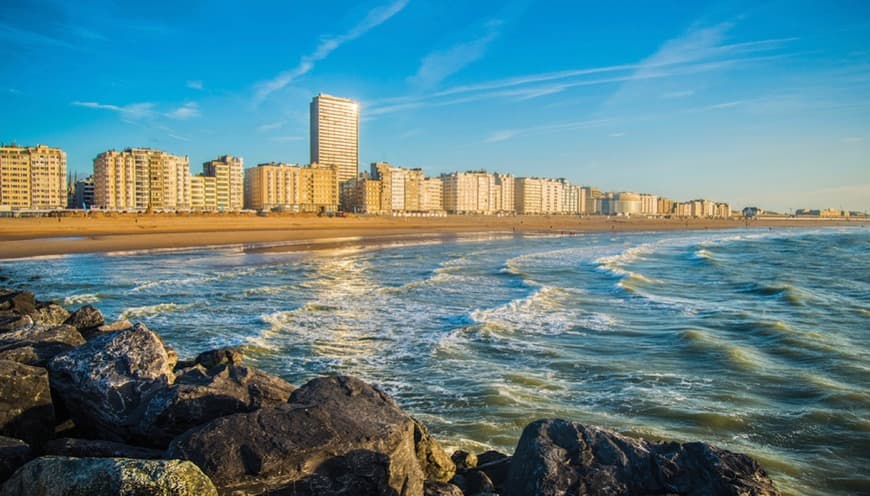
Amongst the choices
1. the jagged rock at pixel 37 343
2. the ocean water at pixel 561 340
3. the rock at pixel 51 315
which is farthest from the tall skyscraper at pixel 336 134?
the jagged rock at pixel 37 343

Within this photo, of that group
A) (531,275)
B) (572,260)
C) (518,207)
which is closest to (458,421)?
(531,275)

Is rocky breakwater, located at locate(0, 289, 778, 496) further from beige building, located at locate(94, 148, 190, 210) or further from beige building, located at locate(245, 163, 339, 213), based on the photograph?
beige building, located at locate(245, 163, 339, 213)

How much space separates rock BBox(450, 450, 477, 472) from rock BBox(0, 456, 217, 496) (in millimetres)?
2581

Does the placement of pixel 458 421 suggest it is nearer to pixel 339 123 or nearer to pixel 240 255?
pixel 240 255

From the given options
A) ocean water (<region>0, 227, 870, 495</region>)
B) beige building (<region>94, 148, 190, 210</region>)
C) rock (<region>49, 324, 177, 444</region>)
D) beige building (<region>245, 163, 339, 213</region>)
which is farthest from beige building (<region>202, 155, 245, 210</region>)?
rock (<region>49, 324, 177, 444</region>)

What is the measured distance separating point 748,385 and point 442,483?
623 cm

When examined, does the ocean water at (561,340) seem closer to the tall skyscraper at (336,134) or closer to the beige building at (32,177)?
the beige building at (32,177)

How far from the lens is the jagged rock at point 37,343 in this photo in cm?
627

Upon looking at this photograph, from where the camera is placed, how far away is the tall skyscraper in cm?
16725

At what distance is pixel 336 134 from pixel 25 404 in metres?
172

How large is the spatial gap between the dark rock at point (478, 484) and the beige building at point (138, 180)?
4374 inches

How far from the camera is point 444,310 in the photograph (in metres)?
15.2

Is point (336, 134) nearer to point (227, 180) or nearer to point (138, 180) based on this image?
point (227, 180)

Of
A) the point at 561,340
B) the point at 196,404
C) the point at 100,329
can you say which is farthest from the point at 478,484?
the point at 561,340
